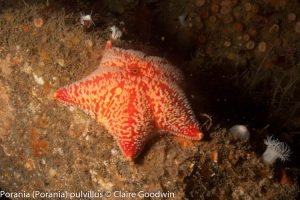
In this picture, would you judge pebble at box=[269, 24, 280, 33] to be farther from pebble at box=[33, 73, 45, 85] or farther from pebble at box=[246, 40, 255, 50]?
pebble at box=[33, 73, 45, 85]

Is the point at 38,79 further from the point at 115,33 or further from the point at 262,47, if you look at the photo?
the point at 262,47

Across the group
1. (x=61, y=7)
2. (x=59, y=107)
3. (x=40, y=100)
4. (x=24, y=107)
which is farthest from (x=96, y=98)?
(x=61, y=7)

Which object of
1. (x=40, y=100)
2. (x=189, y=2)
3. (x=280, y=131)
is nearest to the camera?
(x=40, y=100)

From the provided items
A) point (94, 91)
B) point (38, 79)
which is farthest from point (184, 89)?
point (38, 79)

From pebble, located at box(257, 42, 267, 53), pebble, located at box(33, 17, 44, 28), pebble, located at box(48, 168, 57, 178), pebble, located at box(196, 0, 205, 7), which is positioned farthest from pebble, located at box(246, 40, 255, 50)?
pebble, located at box(48, 168, 57, 178)

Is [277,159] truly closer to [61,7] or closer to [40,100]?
[40,100]

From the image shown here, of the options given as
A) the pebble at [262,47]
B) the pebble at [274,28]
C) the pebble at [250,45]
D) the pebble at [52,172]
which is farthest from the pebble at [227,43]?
the pebble at [52,172]

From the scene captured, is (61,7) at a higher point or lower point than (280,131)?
higher
